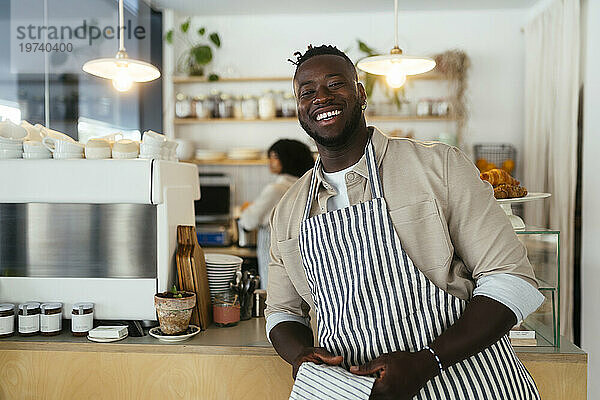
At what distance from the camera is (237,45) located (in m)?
4.85

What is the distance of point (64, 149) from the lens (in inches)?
74.0

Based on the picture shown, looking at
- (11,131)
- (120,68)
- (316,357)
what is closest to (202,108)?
(120,68)

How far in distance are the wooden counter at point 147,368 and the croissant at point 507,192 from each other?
49 cm

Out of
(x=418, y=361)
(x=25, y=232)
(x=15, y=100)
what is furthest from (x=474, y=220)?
(x=15, y=100)

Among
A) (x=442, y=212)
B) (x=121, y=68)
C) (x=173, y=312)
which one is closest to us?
(x=442, y=212)

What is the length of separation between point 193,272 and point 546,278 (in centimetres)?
111

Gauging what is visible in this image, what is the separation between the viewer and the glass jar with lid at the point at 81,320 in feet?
5.89

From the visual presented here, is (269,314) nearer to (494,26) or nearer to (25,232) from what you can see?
(25,232)

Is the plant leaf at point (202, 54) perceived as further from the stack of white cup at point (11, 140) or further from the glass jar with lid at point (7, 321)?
the glass jar with lid at point (7, 321)

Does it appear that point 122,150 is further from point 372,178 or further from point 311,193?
point 372,178

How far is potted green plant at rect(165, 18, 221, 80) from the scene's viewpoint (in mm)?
4684

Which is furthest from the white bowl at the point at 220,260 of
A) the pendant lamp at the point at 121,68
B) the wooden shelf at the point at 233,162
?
the wooden shelf at the point at 233,162

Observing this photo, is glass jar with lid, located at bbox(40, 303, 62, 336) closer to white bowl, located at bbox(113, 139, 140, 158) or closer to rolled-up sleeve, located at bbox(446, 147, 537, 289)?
white bowl, located at bbox(113, 139, 140, 158)

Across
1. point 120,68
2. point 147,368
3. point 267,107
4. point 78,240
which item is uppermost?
point 267,107
